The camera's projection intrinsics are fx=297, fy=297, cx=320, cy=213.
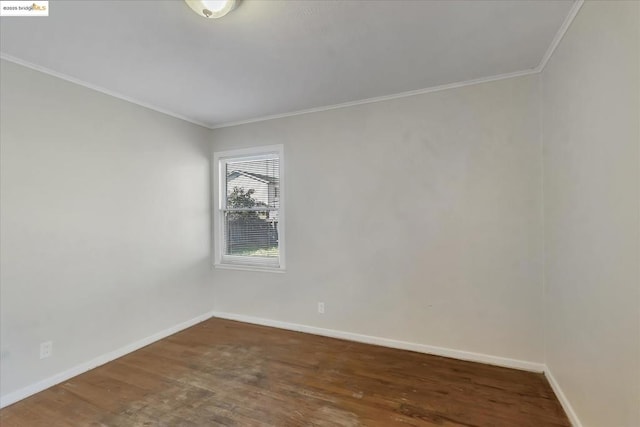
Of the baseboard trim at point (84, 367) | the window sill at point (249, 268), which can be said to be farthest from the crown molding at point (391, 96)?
the baseboard trim at point (84, 367)

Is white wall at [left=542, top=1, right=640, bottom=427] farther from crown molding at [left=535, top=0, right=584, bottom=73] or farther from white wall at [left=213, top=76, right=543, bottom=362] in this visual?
white wall at [left=213, top=76, right=543, bottom=362]

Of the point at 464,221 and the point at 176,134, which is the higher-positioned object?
the point at 176,134

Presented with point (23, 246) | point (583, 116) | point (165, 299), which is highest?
point (583, 116)

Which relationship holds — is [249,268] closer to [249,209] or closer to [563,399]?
[249,209]

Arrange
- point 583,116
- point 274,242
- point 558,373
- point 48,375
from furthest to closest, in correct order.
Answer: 1. point 274,242
2. point 48,375
3. point 558,373
4. point 583,116

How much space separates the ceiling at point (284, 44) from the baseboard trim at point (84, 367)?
249cm

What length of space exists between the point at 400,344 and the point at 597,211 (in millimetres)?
2068

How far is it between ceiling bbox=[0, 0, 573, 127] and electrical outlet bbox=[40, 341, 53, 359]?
2209 millimetres

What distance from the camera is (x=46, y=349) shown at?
240 centimetres

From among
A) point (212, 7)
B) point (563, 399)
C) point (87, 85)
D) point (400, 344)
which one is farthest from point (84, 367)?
point (563, 399)

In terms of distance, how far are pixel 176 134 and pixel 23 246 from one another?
1.84m

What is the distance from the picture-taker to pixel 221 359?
9.28ft

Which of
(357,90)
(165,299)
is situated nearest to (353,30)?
(357,90)

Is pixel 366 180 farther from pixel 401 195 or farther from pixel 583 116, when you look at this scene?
pixel 583 116
